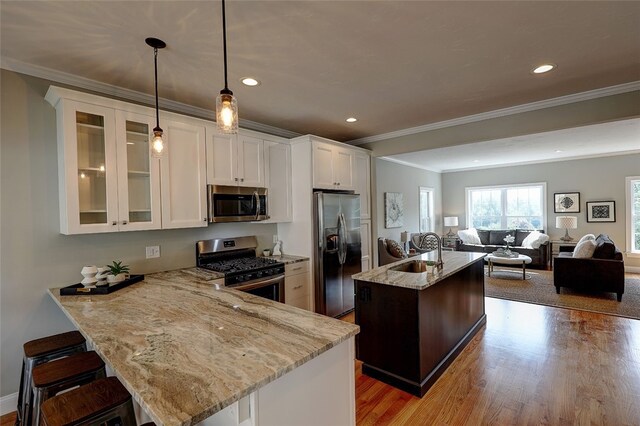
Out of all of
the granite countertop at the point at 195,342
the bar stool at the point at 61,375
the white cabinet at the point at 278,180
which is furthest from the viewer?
the white cabinet at the point at 278,180

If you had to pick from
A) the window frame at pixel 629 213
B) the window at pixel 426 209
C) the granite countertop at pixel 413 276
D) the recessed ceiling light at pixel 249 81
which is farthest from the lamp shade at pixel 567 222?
the recessed ceiling light at pixel 249 81

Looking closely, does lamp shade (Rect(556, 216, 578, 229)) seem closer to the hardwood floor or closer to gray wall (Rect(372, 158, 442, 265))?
gray wall (Rect(372, 158, 442, 265))

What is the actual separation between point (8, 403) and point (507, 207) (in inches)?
377

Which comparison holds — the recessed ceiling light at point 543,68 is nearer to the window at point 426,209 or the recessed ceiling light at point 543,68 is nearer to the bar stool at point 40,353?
the bar stool at point 40,353

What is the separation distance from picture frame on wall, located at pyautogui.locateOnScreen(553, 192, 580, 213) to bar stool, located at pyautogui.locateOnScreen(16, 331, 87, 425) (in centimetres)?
904

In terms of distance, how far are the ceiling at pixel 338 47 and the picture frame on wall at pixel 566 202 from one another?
210 inches

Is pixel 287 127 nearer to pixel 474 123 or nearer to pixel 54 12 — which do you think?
pixel 474 123

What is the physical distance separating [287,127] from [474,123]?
2.41 m

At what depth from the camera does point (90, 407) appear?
4.08 ft

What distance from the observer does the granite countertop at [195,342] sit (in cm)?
98

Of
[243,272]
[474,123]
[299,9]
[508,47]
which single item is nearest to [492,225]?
[474,123]

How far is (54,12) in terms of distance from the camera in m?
1.72

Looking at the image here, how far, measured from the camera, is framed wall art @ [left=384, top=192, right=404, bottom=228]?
21.6ft

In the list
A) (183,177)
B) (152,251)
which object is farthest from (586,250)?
(152,251)
